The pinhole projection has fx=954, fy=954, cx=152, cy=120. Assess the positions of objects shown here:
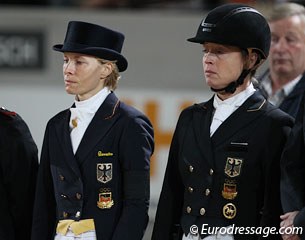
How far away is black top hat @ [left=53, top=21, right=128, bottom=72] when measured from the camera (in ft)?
→ 11.3

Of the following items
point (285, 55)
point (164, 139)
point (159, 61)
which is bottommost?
point (164, 139)

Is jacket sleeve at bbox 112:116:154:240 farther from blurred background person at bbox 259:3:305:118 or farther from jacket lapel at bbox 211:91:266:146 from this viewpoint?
blurred background person at bbox 259:3:305:118

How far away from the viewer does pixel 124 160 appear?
3.35 metres

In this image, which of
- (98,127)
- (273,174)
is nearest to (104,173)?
(98,127)

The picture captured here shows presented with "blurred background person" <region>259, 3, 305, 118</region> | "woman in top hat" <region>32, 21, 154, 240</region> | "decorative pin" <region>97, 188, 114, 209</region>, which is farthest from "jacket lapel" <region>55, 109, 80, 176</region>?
"blurred background person" <region>259, 3, 305, 118</region>

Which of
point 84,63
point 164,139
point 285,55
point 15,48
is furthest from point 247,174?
point 15,48

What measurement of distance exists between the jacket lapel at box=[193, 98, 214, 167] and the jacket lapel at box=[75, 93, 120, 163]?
0.30 meters

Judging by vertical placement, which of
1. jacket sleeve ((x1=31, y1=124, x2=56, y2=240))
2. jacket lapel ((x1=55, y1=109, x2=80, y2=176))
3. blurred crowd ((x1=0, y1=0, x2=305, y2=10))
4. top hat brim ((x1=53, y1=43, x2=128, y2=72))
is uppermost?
top hat brim ((x1=53, y1=43, x2=128, y2=72))

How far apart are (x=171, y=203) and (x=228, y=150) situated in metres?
0.30

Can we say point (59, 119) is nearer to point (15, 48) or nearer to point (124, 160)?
point (124, 160)

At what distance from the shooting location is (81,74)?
3.43m

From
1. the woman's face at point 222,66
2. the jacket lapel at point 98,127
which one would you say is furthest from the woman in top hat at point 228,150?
the jacket lapel at point 98,127

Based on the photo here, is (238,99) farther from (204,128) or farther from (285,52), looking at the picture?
(285,52)

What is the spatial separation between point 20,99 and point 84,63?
2820mm
